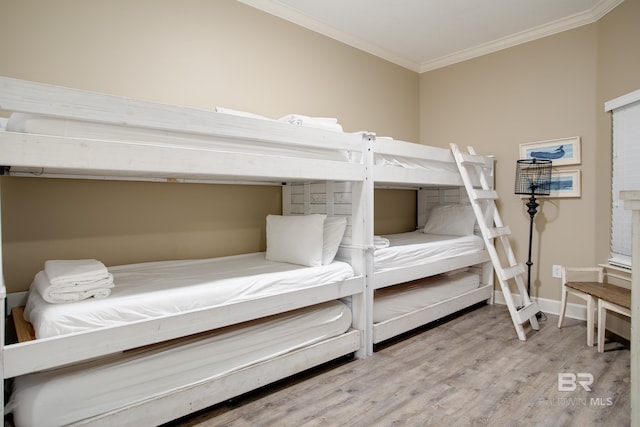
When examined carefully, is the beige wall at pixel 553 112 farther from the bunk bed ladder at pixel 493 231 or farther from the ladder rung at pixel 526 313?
the ladder rung at pixel 526 313

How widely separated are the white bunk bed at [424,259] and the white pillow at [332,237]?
330 mm

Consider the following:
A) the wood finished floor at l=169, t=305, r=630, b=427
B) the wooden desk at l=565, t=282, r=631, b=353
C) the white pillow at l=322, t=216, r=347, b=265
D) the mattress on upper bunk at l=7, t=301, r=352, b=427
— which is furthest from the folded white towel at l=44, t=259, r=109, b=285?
the wooden desk at l=565, t=282, r=631, b=353

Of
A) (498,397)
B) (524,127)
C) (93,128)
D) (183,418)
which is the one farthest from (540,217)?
(93,128)

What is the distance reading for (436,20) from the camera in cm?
312

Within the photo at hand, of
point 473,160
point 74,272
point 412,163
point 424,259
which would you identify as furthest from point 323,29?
point 74,272

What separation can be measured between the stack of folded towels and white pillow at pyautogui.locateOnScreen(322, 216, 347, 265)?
1.24 metres

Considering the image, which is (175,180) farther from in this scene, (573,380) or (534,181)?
(534,181)

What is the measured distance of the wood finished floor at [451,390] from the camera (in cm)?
174

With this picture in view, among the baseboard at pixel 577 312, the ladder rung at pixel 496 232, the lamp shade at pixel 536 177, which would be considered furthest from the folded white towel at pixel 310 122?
the baseboard at pixel 577 312

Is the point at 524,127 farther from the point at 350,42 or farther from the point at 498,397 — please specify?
the point at 498,397

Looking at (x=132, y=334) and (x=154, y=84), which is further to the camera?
(x=154, y=84)

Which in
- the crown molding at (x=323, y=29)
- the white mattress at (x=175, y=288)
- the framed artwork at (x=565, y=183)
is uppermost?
the crown molding at (x=323, y=29)

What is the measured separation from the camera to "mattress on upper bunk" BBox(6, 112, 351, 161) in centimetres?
135

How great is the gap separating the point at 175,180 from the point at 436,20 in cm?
256
